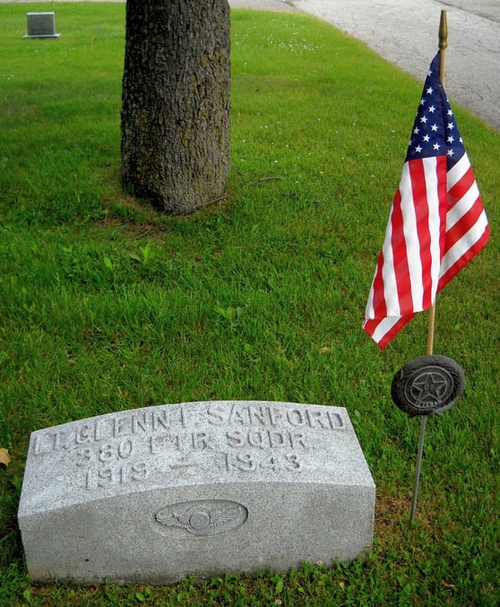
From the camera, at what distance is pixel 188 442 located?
2738 millimetres

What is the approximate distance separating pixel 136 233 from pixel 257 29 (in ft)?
36.9

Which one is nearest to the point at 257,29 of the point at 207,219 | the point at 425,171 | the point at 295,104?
the point at 295,104

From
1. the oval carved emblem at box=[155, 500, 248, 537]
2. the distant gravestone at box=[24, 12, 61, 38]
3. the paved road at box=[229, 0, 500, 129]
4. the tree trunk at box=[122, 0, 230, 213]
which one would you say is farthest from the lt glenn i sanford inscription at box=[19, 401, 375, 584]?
the distant gravestone at box=[24, 12, 61, 38]

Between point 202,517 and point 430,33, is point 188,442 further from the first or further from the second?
point 430,33

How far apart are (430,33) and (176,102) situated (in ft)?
38.6

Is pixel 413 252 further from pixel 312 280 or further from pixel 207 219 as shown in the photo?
pixel 207 219

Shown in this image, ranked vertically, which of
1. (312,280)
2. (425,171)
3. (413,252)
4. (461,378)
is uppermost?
(425,171)

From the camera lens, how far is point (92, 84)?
10.1 meters

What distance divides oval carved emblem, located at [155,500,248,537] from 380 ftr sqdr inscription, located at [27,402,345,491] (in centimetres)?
12

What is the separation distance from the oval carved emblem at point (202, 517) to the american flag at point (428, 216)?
0.89 meters

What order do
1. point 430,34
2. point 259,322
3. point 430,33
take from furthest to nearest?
point 430,33, point 430,34, point 259,322

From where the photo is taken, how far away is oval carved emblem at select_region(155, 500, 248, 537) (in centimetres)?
259

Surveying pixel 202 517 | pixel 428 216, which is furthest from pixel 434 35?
pixel 202 517

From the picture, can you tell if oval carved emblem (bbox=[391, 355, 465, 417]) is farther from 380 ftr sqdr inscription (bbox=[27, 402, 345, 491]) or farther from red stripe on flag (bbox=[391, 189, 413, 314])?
380 ftr sqdr inscription (bbox=[27, 402, 345, 491])
